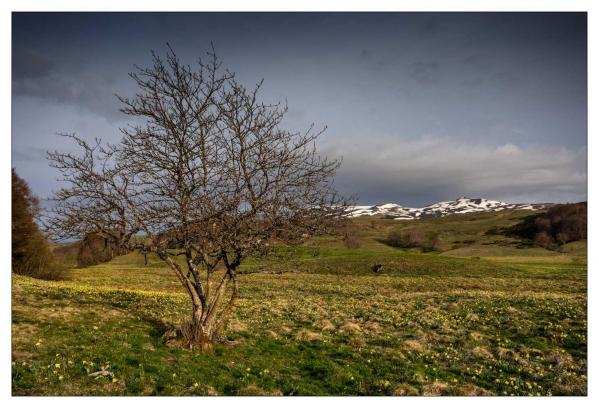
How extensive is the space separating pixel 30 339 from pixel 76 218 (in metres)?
4.41

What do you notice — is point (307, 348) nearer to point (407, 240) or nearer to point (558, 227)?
point (407, 240)

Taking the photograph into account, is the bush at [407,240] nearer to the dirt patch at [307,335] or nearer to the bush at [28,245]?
the bush at [28,245]

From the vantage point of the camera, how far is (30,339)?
1242 centimetres

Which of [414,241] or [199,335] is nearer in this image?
[199,335]

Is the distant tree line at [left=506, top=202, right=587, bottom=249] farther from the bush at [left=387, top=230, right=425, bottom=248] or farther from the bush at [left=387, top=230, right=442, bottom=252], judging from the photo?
the bush at [left=387, top=230, right=425, bottom=248]

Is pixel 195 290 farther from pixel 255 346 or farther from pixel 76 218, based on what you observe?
pixel 76 218

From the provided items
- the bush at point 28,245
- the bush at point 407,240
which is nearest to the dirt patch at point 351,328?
the bush at point 28,245

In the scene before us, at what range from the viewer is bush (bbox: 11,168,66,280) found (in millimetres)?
35312

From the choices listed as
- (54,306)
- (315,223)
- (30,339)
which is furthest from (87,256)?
(315,223)

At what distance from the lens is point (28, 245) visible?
40.7m

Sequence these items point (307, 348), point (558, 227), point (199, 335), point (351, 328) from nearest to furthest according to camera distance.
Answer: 1. point (199, 335)
2. point (307, 348)
3. point (351, 328)
4. point (558, 227)

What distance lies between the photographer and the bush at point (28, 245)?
116 feet

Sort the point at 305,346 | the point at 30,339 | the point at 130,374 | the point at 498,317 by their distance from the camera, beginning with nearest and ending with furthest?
the point at 130,374 < the point at 30,339 < the point at 305,346 < the point at 498,317

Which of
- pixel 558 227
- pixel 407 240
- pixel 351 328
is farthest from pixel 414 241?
pixel 351 328
